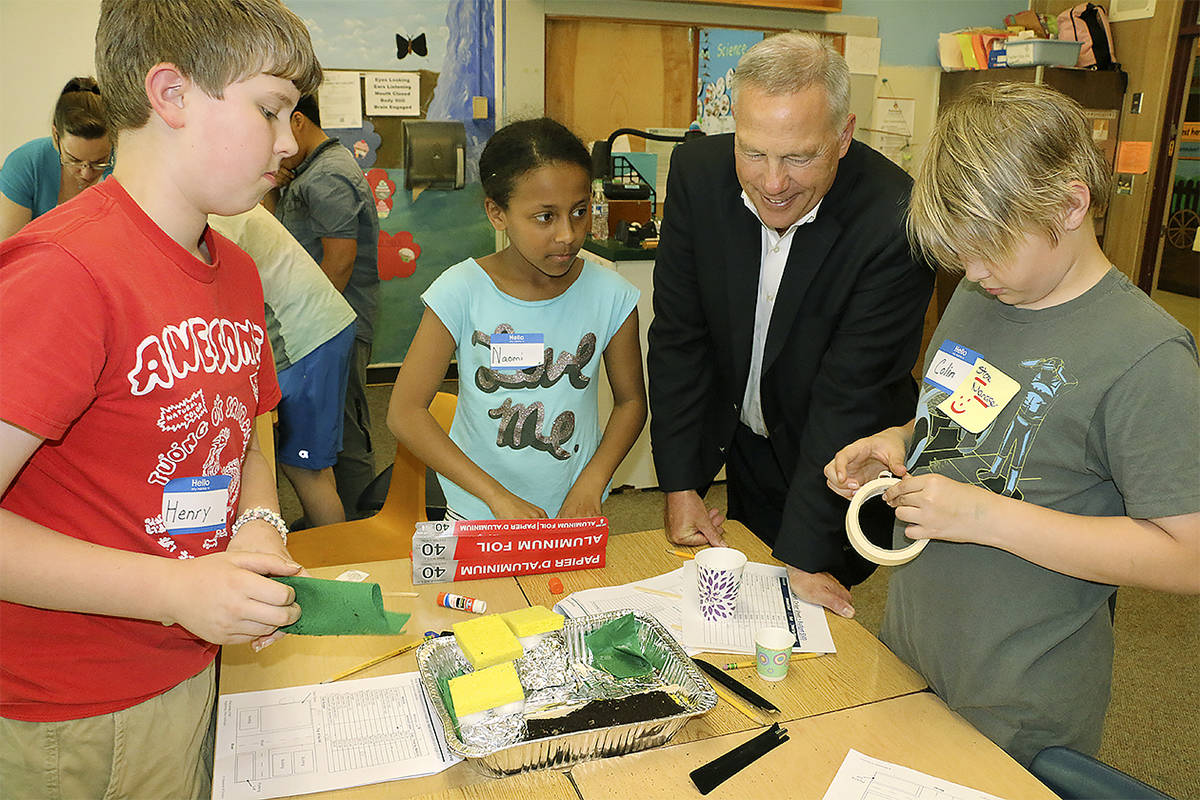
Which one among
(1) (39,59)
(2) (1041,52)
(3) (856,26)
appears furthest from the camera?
(3) (856,26)

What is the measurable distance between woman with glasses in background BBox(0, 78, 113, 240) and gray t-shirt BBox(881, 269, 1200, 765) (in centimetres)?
297

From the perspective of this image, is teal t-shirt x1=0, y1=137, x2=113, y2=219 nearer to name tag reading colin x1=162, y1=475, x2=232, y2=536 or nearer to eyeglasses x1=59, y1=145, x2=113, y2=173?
eyeglasses x1=59, y1=145, x2=113, y2=173

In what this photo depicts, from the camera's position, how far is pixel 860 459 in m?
1.49

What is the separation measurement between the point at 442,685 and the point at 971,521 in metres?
0.76

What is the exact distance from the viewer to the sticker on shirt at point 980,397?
1.28 meters

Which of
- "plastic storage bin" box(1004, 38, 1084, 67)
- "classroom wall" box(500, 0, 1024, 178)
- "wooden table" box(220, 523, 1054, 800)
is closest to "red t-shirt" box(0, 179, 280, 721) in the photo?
"wooden table" box(220, 523, 1054, 800)

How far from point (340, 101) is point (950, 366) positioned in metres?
4.60

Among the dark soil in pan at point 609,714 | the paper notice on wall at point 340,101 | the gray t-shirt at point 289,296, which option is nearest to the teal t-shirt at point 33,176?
the gray t-shirt at point 289,296

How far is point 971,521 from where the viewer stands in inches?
46.3

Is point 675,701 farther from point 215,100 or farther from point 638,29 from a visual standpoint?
point 638,29

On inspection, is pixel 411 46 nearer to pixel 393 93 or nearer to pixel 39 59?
pixel 393 93

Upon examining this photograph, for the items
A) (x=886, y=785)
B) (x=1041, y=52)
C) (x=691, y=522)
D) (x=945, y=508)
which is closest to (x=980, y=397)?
(x=945, y=508)

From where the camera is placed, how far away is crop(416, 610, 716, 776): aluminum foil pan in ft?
3.60

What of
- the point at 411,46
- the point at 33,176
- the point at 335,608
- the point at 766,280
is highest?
the point at 411,46
